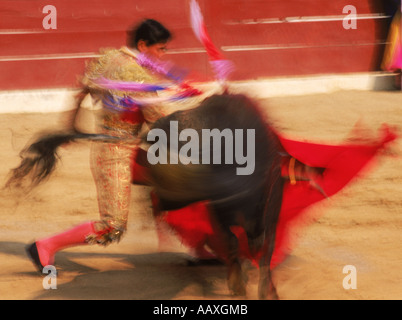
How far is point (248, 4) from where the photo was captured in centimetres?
718

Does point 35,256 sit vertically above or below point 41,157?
below

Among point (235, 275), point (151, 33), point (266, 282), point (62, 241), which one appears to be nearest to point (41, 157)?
point (62, 241)

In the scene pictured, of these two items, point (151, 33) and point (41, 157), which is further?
point (41, 157)

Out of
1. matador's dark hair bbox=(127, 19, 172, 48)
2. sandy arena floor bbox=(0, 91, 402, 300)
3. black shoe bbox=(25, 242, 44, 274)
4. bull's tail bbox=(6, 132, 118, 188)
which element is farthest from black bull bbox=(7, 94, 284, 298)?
black shoe bbox=(25, 242, 44, 274)

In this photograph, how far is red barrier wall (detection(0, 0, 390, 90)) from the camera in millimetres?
6891

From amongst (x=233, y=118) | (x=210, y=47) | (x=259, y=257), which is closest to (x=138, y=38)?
(x=210, y=47)

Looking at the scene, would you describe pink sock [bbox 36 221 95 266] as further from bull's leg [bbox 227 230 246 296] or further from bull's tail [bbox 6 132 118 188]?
bull's leg [bbox 227 230 246 296]

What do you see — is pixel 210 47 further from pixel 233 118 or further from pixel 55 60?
pixel 55 60

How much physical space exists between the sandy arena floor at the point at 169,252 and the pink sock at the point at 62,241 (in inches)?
4.7

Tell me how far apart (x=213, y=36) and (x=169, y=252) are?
4.00m

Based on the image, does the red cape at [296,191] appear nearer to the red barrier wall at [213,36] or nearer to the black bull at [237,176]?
the black bull at [237,176]

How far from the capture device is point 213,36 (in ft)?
23.5

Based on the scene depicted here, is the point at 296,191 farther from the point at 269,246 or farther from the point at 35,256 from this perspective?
the point at 35,256

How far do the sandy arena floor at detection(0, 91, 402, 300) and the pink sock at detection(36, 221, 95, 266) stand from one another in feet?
0.39
